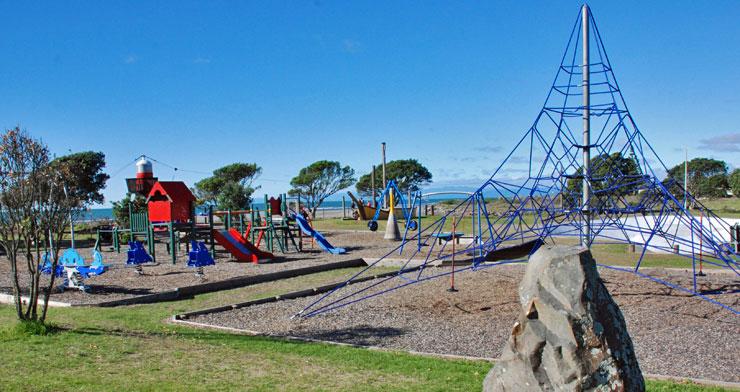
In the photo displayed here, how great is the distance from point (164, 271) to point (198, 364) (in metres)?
10.1

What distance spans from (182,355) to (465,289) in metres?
6.15

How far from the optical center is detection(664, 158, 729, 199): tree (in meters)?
59.2

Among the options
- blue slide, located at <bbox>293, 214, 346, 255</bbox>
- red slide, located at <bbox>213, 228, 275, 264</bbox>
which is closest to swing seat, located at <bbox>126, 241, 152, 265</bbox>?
red slide, located at <bbox>213, 228, 275, 264</bbox>

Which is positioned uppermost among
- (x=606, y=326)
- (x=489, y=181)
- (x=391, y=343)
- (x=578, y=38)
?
(x=578, y=38)

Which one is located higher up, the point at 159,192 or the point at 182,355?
the point at 159,192

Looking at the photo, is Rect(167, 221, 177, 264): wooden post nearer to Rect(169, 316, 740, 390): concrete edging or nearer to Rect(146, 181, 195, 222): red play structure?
Rect(146, 181, 195, 222): red play structure

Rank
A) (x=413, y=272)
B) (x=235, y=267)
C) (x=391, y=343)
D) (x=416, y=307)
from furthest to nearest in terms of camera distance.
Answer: (x=235, y=267)
(x=413, y=272)
(x=416, y=307)
(x=391, y=343)

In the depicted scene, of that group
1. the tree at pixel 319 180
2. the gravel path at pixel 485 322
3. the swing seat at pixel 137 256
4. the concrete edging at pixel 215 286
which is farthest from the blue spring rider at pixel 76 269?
the tree at pixel 319 180

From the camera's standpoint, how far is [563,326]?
152 inches

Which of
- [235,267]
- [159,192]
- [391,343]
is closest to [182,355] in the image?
[391,343]

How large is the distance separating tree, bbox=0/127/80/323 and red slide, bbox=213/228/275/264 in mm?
9615

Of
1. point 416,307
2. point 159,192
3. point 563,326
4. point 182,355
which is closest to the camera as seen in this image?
point 563,326

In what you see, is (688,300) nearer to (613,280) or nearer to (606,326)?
(613,280)

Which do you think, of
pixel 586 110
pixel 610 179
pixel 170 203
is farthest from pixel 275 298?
pixel 170 203
